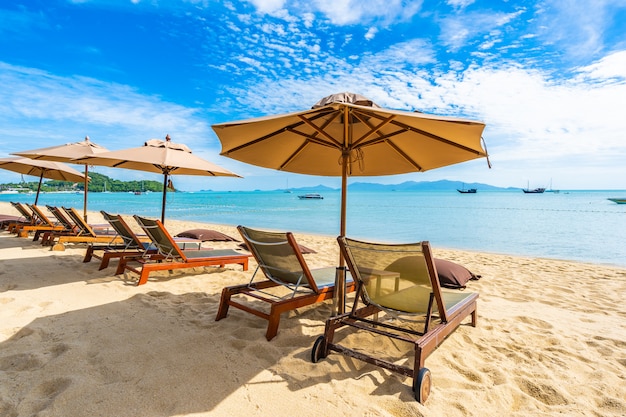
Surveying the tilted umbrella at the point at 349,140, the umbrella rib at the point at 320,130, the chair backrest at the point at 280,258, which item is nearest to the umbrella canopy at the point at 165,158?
the tilted umbrella at the point at 349,140

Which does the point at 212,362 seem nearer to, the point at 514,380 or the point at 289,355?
the point at 289,355

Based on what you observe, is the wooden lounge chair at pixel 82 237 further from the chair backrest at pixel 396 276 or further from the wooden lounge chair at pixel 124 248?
the chair backrest at pixel 396 276

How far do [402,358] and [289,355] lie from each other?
0.93m

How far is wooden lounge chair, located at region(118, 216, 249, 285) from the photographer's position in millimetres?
4609

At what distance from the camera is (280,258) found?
130 inches

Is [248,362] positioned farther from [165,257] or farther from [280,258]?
[165,257]

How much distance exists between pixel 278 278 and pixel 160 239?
90.0 inches

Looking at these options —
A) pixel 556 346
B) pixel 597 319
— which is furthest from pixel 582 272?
pixel 556 346

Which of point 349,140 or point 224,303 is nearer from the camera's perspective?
point 224,303

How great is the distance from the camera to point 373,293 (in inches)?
110

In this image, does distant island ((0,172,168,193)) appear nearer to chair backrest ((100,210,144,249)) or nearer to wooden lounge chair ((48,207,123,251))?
wooden lounge chair ((48,207,123,251))

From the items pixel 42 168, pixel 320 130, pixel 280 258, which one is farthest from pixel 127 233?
pixel 42 168

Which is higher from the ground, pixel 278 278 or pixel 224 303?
pixel 278 278

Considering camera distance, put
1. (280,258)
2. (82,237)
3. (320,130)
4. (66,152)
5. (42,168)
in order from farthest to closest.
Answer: (42,168) < (66,152) < (82,237) < (280,258) < (320,130)
